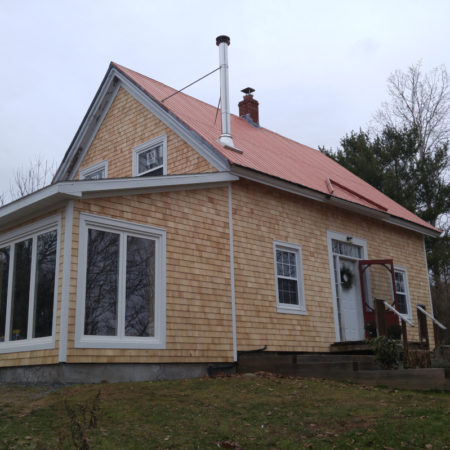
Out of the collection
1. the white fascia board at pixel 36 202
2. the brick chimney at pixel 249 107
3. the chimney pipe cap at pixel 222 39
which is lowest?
the white fascia board at pixel 36 202

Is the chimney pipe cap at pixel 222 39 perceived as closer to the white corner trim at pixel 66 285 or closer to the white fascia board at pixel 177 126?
the white fascia board at pixel 177 126

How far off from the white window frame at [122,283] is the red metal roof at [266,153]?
95.6 inches

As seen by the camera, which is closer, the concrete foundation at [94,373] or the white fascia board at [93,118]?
the concrete foundation at [94,373]

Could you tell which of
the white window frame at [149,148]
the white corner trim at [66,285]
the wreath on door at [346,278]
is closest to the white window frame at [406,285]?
the wreath on door at [346,278]

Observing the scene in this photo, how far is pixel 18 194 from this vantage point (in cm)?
3053

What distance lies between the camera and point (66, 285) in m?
8.73

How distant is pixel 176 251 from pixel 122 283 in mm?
1344

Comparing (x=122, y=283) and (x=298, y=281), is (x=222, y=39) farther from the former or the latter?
(x=122, y=283)

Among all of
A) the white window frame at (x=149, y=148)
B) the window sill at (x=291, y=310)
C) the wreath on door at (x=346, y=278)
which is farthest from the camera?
the wreath on door at (x=346, y=278)

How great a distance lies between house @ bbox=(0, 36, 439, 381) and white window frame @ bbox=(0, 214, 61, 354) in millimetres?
28

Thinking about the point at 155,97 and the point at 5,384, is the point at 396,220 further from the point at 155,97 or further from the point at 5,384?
the point at 5,384

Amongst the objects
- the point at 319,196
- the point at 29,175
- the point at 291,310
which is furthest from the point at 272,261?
the point at 29,175

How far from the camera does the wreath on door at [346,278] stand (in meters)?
14.2

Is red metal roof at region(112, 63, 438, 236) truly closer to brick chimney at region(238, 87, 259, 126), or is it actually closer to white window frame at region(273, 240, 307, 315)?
brick chimney at region(238, 87, 259, 126)
